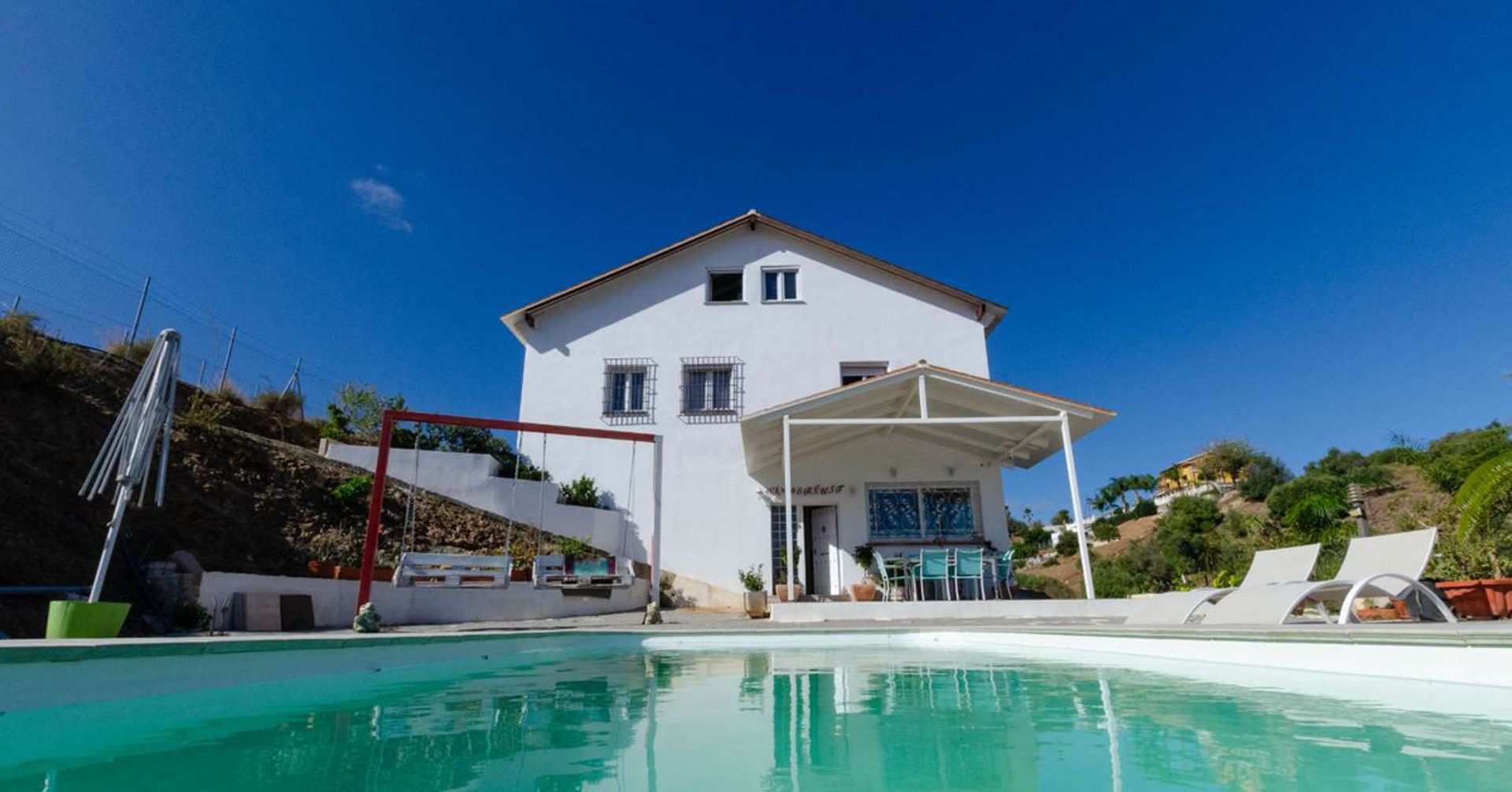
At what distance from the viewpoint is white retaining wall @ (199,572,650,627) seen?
7.64 metres

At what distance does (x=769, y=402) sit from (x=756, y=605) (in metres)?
5.62

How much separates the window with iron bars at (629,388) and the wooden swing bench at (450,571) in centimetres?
526

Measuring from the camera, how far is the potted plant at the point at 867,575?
1085 cm

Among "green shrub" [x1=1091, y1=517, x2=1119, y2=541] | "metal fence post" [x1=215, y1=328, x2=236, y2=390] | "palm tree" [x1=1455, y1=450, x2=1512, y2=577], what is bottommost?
"palm tree" [x1=1455, y1=450, x2=1512, y2=577]

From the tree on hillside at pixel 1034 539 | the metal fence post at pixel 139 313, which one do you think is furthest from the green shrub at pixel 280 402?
the tree on hillside at pixel 1034 539

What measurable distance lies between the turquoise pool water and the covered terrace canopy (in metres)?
5.35

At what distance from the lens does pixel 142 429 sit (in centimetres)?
526

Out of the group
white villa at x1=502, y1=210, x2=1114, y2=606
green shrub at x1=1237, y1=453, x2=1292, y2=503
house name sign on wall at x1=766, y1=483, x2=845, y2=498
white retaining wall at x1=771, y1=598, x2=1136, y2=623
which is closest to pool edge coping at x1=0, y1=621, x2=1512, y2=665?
white retaining wall at x1=771, y1=598, x2=1136, y2=623

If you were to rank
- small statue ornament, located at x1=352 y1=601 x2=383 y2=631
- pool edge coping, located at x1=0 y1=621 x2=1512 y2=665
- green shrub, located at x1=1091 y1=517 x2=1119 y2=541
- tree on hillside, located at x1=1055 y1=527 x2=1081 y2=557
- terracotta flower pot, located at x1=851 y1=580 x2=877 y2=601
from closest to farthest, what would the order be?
pool edge coping, located at x1=0 y1=621 x2=1512 y2=665
small statue ornament, located at x1=352 y1=601 x2=383 y2=631
terracotta flower pot, located at x1=851 y1=580 x2=877 y2=601
tree on hillside, located at x1=1055 y1=527 x2=1081 y2=557
green shrub, located at x1=1091 y1=517 x2=1119 y2=541

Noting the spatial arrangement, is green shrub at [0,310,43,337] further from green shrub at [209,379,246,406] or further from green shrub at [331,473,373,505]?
green shrub at [331,473,373,505]

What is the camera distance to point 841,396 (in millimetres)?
10773

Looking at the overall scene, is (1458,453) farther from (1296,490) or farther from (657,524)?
(657,524)

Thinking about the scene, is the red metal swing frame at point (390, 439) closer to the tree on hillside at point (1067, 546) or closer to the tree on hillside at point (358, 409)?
the tree on hillside at point (358, 409)

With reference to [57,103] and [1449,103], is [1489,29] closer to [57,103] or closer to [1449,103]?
[1449,103]
